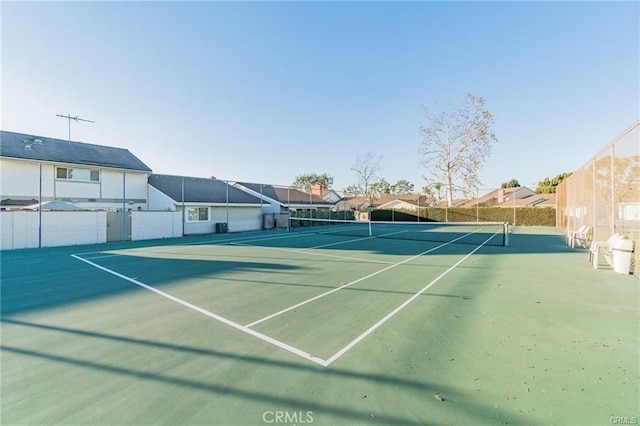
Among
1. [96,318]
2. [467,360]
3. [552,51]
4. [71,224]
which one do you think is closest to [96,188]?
[71,224]

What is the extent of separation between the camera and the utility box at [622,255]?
25.4ft

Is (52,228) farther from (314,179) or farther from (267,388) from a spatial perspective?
(314,179)

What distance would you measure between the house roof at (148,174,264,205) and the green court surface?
17592mm

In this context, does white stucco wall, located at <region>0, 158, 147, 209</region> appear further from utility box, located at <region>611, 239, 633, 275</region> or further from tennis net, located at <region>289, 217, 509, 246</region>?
utility box, located at <region>611, 239, 633, 275</region>

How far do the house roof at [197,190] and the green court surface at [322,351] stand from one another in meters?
17.6

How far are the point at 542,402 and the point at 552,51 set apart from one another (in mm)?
19905

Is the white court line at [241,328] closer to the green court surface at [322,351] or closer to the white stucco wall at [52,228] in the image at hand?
the green court surface at [322,351]

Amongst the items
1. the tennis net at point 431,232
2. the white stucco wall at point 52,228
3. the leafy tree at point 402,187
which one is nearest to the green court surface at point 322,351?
the tennis net at point 431,232

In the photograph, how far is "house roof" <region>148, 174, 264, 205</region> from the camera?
2456 centimetres

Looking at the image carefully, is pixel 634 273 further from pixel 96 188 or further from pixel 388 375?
pixel 96 188

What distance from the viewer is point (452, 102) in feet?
128

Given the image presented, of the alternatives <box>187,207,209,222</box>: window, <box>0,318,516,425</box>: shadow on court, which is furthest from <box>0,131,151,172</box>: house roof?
<box>0,318,516,425</box>: shadow on court

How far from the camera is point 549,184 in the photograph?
65.0 m

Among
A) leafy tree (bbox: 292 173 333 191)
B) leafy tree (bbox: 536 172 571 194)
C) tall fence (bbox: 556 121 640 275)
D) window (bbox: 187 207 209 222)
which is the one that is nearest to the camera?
tall fence (bbox: 556 121 640 275)
